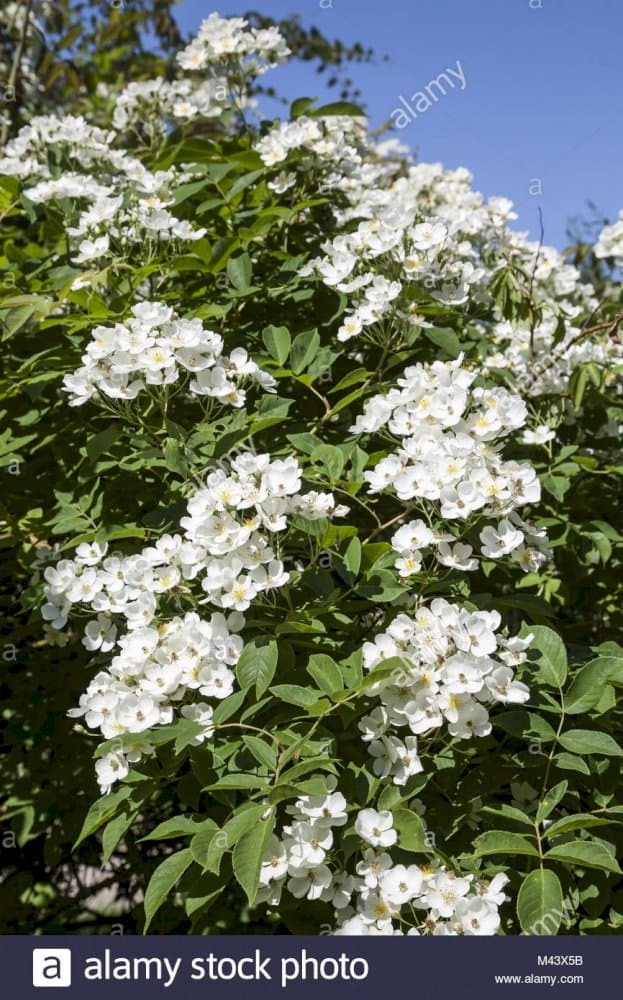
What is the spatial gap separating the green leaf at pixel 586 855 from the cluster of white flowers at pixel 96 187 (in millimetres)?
1434

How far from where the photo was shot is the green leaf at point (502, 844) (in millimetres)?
1380

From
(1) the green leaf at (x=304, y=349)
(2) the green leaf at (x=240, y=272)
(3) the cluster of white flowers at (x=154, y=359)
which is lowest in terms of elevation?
(3) the cluster of white flowers at (x=154, y=359)

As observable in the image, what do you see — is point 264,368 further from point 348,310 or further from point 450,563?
point 450,563

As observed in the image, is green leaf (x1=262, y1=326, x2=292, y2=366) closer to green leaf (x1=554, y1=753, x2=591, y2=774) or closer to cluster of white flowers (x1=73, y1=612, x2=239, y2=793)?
cluster of white flowers (x1=73, y1=612, x2=239, y2=793)

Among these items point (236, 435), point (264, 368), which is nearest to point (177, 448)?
point (236, 435)

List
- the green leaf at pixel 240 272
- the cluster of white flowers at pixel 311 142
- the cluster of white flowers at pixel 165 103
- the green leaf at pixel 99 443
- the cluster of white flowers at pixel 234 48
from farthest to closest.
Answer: the cluster of white flowers at pixel 165 103 → the cluster of white flowers at pixel 234 48 → the cluster of white flowers at pixel 311 142 → the green leaf at pixel 240 272 → the green leaf at pixel 99 443

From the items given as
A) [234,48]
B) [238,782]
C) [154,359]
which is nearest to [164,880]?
[238,782]

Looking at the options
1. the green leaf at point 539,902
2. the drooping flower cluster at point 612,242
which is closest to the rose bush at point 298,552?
the green leaf at point 539,902

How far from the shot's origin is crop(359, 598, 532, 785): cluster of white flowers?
1.40m

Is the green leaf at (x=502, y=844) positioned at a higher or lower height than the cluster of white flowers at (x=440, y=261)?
lower

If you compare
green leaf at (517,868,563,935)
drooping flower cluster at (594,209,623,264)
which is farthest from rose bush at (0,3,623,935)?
drooping flower cluster at (594,209,623,264)

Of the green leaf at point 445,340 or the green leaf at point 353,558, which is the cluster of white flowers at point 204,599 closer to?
the green leaf at point 353,558

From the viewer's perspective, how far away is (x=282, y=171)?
2.39 metres
